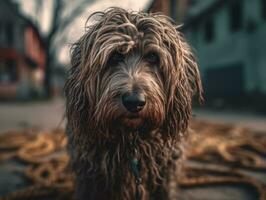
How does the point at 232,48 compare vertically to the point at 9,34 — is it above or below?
below

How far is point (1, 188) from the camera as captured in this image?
4461 mm

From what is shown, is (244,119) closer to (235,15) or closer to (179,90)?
(235,15)

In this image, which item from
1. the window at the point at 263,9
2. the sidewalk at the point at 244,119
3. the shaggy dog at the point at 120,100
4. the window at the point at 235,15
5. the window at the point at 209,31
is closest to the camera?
the shaggy dog at the point at 120,100

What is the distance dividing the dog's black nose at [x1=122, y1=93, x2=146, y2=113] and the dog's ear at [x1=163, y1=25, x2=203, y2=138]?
39 centimetres

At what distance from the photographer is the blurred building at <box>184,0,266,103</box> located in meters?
17.6

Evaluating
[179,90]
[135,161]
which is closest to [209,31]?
[179,90]

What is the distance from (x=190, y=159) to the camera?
5734mm

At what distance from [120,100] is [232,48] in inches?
717

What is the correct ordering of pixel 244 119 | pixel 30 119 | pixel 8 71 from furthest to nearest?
1. pixel 8 71
2. pixel 30 119
3. pixel 244 119

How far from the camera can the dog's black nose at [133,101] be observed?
8.54 ft

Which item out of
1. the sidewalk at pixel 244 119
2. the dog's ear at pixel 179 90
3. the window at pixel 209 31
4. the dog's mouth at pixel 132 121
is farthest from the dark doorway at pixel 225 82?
the dog's mouth at pixel 132 121

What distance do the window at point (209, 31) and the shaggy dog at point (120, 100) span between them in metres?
20.3

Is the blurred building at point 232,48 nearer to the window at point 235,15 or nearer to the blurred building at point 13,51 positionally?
the window at point 235,15

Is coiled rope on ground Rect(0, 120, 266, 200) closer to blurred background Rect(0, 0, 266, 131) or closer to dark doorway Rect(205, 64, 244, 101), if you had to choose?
blurred background Rect(0, 0, 266, 131)
